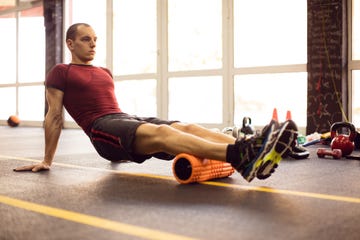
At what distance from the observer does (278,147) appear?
2.17 m

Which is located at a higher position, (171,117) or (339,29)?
(339,29)

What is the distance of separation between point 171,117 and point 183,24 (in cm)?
153

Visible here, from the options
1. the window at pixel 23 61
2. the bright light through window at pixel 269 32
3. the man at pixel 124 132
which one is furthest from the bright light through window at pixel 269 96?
the window at pixel 23 61

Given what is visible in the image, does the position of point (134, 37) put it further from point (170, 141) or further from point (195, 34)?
point (170, 141)

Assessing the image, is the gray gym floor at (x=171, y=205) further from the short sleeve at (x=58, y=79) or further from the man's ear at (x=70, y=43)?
the man's ear at (x=70, y=43)

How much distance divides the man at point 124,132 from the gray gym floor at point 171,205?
0.18 meters

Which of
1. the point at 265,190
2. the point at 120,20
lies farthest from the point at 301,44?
the point at 265,190

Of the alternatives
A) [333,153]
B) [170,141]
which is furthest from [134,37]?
[170,141]

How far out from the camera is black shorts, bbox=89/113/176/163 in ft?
8.32

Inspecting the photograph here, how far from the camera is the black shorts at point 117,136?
254 centimetres

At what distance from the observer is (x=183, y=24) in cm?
732

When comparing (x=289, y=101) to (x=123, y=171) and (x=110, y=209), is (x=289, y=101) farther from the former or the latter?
(x=110, y=209)

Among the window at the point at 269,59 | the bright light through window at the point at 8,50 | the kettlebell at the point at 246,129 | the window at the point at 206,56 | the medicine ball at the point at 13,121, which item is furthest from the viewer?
the bright light through window at the point at 8,50

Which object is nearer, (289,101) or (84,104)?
(84,104)
